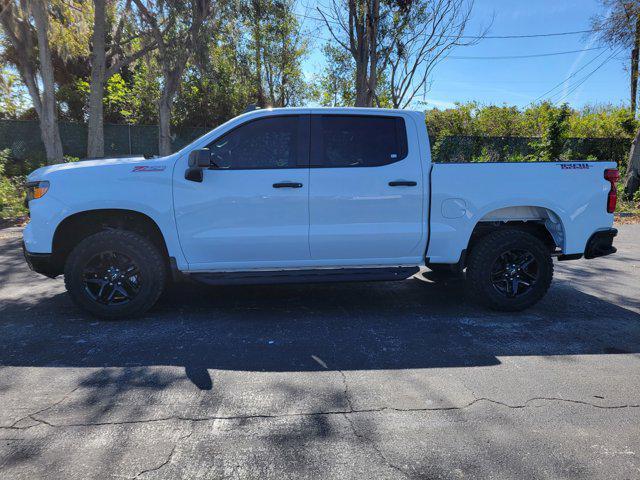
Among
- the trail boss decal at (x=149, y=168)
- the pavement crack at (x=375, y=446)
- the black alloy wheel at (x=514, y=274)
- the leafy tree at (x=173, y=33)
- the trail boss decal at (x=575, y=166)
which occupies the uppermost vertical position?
the leafy tree at (x=173, y=33)

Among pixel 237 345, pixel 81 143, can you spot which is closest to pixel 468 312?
pixel 237 345

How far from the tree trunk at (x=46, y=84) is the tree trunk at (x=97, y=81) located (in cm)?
158

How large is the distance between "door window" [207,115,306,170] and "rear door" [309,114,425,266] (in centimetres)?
20

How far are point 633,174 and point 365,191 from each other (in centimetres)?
1402

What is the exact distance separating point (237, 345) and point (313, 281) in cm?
99

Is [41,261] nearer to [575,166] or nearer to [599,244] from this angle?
[575,166]

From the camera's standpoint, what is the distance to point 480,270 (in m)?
4.84

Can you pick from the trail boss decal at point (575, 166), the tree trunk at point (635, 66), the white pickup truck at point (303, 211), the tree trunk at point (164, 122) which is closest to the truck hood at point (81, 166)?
the white pickup truck at point (303, 211)

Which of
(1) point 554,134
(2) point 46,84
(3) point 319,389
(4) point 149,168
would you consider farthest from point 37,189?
(1) point 554,134

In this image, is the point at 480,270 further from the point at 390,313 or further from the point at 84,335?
the point at 84,335

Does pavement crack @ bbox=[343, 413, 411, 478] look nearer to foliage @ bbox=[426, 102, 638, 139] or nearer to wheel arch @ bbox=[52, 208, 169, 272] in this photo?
wheel arch @ bbox=[52, 208, 169, 272]

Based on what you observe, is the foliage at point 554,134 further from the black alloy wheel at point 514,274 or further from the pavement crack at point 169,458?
the pavement crack at point 169,458

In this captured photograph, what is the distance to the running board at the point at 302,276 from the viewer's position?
4496mm

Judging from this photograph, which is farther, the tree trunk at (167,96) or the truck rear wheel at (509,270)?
the tree trunk at (167,96)
